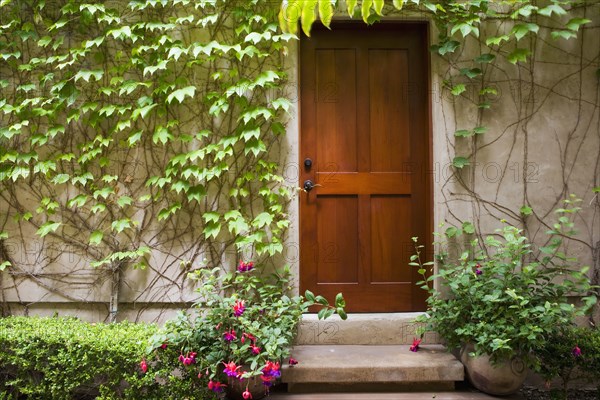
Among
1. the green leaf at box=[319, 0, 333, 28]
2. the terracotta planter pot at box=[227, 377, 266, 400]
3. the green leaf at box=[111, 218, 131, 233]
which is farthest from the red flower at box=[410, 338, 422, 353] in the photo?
the green leaf at box=[319, 0, 333, 28]

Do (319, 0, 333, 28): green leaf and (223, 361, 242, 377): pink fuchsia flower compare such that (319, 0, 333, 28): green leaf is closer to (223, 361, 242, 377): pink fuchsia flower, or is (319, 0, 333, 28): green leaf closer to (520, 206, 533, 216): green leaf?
(223, 361, 242, 377): pink fuchsia flower

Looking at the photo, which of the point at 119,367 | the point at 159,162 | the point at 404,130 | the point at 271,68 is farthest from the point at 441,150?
Result: the point at 119,367

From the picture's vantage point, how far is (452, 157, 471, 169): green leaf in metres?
3.40

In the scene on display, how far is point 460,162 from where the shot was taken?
3.41m

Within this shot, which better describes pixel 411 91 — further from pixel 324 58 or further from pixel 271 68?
pixel 271 68

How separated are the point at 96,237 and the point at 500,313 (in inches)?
116

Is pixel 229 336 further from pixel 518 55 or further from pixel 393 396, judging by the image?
pixel 518 55

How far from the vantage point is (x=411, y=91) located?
3.67 metres

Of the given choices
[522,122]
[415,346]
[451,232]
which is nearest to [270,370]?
[415,346]

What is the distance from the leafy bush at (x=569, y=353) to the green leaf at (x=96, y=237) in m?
3.19

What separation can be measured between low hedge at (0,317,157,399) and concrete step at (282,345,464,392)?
0.97m

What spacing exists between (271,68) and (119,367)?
7.74ft

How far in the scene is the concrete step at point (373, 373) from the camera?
2.99 m

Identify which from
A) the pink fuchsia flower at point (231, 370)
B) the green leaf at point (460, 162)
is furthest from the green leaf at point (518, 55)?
the pink fuchsia flower at point (231, 370)
